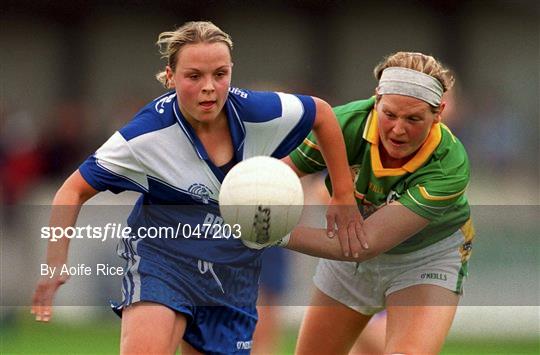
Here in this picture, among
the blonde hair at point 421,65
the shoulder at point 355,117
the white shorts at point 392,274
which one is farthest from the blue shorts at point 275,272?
the blonde hair at point 421,65

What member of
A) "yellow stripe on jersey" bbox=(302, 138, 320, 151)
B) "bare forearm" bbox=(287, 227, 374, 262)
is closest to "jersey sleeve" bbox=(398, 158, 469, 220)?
"bare forearm" bbox=(287, 227, 374, 262)

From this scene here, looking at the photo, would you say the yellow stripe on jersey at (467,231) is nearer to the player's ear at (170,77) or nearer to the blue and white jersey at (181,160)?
the blue and white jersey at (181,160)

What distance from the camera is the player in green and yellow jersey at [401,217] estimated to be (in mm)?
5711

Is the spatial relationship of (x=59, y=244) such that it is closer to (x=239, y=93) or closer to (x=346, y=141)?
(x=239, y=93)

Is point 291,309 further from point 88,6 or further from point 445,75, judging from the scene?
point 88,6

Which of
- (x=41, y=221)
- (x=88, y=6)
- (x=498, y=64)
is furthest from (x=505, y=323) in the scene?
(x=88, y=6)

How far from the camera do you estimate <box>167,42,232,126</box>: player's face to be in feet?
17.9

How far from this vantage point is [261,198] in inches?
209

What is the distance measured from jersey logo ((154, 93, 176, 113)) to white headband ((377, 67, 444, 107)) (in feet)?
3.25

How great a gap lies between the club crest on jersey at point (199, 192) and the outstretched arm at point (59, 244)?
454 millimetres

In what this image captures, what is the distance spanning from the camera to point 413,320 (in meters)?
5.80

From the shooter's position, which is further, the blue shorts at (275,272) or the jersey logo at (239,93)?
the blue shorts at (275,272)

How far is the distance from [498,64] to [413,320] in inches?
401

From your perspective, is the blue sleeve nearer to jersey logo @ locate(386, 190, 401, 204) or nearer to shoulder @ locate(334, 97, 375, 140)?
shoulder @ locate(334, 97, 375, 140)
